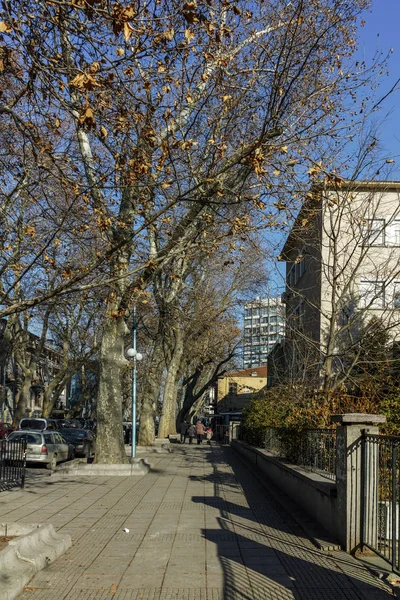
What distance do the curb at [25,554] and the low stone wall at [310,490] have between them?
11.0 ft

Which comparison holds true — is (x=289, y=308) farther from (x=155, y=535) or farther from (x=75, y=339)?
(x=75, y=339)

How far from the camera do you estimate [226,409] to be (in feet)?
268

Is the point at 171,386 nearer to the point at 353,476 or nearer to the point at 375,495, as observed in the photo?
the point at 353,476

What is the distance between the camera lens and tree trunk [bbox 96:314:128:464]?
18.5 m

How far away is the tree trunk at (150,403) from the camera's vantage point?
31078 millimetres

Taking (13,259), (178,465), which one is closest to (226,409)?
(178,465)

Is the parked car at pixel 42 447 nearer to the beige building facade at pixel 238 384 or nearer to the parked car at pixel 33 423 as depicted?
the parked car at pixel 33 423

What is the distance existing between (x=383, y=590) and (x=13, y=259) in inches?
426

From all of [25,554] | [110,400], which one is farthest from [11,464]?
[25,554]

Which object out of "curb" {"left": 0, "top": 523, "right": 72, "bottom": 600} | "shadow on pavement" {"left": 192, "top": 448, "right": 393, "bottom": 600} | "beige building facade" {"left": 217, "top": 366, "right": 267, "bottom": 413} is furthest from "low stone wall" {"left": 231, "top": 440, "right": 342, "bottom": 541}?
"beige building facade" {"left": 217, "top": 366, "right": 267, "bottom": 413}

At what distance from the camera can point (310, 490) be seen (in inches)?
403

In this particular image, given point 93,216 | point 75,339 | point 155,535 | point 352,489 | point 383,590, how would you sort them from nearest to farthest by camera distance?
1. point 383,590
2. point 352,489
3. point 155,535
4. point 93,216
5. point 75,339

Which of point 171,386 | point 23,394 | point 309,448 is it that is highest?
point 171,386

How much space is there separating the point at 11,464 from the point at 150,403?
58.6ft
